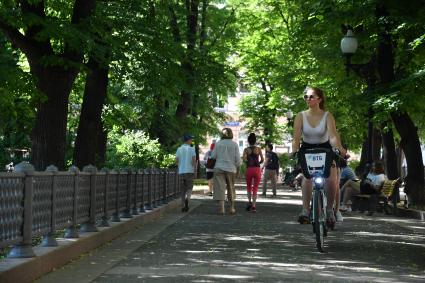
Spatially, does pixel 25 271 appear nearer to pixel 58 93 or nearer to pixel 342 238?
pixel 342 238

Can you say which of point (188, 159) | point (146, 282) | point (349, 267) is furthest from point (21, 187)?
point (188, 159)

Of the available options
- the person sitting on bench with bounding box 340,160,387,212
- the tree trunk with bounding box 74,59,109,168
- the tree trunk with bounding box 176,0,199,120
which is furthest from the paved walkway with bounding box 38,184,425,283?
the tree trunk with bounding box 176,0,199,120

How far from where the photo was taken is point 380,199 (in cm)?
2103

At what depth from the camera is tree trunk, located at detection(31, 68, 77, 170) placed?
1623 centimetres

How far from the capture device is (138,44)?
18.3 meters

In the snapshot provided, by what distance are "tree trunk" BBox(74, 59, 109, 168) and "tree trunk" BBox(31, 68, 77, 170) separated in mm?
3093

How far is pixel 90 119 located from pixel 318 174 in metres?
10.4

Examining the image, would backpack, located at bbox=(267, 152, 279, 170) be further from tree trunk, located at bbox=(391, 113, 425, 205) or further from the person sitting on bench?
tree trunk, located at bbox=(391, 113, 425, 205)

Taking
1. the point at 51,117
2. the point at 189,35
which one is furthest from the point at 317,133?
the point at 189,35

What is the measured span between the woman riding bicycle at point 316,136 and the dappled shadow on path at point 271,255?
2.13 ft

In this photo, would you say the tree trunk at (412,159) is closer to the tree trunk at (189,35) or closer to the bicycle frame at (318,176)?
the tree trunk at (189,35)

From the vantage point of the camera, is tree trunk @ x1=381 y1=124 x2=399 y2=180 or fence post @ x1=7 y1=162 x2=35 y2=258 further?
tree trunk @ x1=381 y1=124 x2=399 y2=180

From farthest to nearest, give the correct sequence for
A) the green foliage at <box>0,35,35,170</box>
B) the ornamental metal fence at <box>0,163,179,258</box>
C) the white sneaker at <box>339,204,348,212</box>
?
1. the white sneaker at <box>339,204,348,212</box>
2. the green foliage at <box>0,35,35,170</box>
3. the ornamental metal fence at <box>0,163,179,258</box>

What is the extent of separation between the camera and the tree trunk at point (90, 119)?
64.4ft
